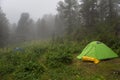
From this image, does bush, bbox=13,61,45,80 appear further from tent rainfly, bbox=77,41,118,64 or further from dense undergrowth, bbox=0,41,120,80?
tent rainfly, bbox=77,41,118,64

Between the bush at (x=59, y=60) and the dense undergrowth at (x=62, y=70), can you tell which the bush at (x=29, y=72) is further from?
the bush at (x=59, y=60)

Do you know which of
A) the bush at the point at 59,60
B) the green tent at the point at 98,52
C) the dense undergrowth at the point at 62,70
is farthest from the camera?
the green tent at the point at 98,52

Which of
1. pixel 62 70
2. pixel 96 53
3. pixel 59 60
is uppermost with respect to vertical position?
pixel 96 53

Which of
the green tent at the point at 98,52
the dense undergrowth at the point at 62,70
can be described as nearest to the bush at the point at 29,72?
the dense undergrowth at the point at 62,70

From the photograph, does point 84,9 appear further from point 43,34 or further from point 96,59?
point 43,34

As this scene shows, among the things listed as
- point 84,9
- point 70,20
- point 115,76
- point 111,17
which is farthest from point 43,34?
point 115,76

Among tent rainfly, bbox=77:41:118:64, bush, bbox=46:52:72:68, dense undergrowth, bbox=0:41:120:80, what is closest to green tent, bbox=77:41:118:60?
tent rainfly, bbox=77:41:118:64

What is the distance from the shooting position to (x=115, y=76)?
10438 mm

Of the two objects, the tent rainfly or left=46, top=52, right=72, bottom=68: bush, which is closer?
left=46, top=52, right=72, bottom=68: bush

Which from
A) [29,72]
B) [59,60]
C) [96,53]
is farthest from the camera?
[96,53]

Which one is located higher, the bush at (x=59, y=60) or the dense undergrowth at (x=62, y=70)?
the bush at (x=59, y=60)

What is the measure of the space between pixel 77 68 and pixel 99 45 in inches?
132

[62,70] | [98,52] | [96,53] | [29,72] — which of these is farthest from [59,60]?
[98,52]

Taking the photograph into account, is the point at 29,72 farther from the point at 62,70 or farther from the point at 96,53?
the point at 96,53
